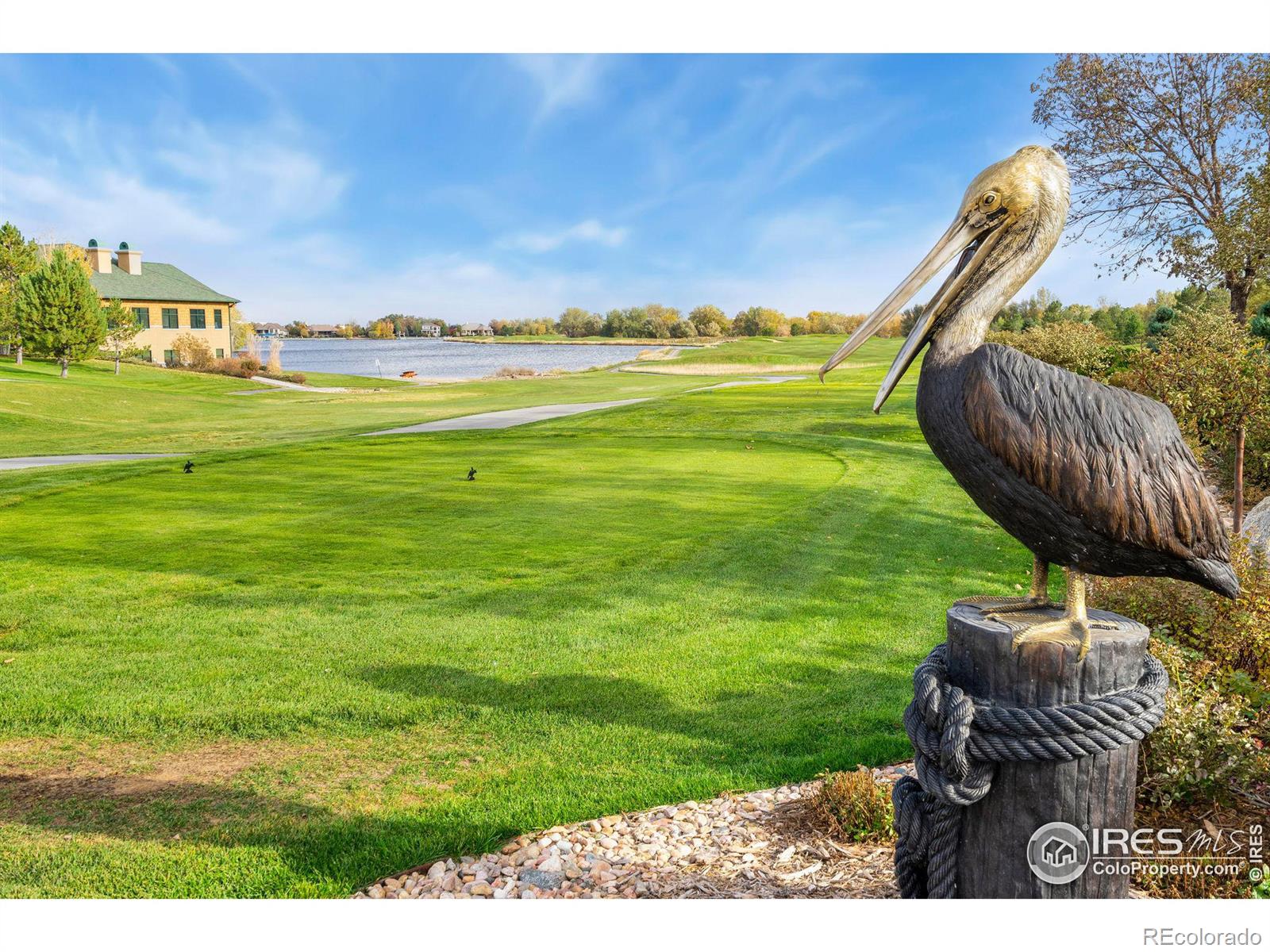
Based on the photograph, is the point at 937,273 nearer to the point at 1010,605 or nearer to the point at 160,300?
the point at 1010,605

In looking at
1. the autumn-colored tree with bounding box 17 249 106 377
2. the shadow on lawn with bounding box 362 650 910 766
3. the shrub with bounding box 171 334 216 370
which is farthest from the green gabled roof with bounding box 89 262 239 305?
the shadow on lawn with bounding box 362 650 910 766

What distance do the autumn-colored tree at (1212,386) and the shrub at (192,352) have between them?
5051 cm

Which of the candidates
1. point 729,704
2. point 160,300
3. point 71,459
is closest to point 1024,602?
point 729,704

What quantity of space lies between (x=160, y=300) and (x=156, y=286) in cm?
158

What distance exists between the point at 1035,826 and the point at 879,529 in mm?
8879

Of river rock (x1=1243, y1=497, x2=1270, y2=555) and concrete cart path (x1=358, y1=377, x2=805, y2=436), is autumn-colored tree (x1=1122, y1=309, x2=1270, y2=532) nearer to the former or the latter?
river rock (x1=1243, y1=497, x2=1270, y2=555)

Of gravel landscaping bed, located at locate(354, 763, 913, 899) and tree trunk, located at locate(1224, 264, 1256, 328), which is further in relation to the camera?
tree trunk, located at locate(1224, 264, 1256, 328)

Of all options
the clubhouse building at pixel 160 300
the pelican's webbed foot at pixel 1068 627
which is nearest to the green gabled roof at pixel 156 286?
the clubhouse building at pixel 160 300

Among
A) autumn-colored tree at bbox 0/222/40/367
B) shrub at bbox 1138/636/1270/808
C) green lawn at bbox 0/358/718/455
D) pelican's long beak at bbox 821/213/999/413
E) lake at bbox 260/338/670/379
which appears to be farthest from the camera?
lake at bbox 260/338/670/379

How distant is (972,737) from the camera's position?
2732mm

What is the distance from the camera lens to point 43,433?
2442 centimetres

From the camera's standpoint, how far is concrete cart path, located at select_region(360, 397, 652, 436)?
23766mm

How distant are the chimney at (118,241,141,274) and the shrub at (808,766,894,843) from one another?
202 feet

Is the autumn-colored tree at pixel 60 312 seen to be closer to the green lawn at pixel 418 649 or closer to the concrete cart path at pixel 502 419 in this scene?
the concrete cart path at pixel 502 419
